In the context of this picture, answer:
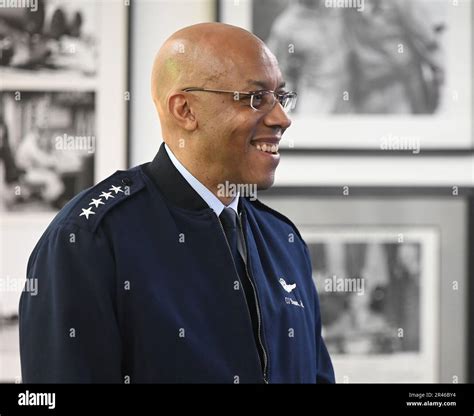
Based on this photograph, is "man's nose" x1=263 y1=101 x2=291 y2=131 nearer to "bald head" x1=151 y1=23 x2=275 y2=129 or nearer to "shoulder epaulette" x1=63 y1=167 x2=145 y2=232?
"bald head" x1=151 y1=23 x2=275 y2=129

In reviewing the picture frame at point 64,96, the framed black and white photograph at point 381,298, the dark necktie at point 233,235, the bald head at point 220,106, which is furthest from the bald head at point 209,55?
the framed black and white photograph at point 381,298

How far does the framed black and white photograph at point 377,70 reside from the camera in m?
1.09

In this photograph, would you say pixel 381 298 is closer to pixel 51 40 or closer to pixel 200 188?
pixel 200 188

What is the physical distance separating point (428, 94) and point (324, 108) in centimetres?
16

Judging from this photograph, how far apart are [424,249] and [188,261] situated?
19.6 inches

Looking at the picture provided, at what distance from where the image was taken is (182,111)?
2.56 ft

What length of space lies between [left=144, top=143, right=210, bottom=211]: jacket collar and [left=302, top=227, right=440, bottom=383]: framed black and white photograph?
0.37 meters

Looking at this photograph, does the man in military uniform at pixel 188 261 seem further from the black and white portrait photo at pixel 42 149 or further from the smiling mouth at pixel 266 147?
the black and white portrait photo at pixel 42 149

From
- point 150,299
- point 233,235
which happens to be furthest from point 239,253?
point 150,299

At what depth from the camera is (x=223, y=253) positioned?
737 mm

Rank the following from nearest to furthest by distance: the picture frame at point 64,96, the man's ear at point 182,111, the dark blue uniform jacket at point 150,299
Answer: the dark blue uniform jacket at point 150,299 → the man's ear at point 182,111 → the picture frame at point 64,96

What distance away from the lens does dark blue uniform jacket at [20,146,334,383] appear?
66 cm

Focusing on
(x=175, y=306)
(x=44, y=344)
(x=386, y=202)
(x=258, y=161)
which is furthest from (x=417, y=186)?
(x=44, y=344)

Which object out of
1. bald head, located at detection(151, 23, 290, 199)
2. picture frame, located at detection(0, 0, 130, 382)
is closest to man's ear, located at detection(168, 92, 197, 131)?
bald head, located at detection(151, 23, 290, 199)
